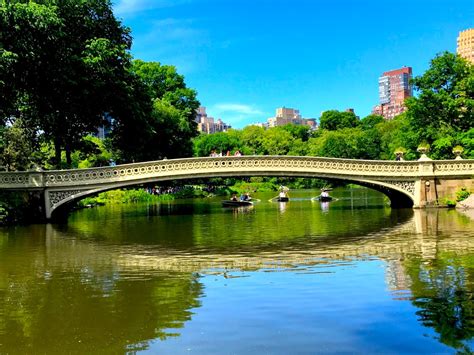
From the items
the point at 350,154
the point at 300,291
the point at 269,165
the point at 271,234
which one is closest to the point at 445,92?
the point at 269,165

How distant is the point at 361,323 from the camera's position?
22.8 feet

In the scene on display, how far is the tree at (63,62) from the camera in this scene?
24.8m

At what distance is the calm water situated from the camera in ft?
21.2

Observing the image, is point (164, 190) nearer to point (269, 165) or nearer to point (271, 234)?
point (269, 165)

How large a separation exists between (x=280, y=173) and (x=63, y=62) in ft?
40.8

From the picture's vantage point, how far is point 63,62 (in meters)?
27.6

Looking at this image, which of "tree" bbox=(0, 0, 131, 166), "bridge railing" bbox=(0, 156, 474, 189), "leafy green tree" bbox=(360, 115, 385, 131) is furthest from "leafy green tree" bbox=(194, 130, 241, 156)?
"bridge railing" bbox=(0, 156, 474, 189)

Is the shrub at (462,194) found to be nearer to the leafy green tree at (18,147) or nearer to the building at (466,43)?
the leafy green tree at (18,147)

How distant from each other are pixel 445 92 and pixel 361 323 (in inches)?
1153

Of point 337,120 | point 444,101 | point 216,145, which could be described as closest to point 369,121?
point 337,120

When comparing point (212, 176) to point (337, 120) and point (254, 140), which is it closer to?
point (254, 140)

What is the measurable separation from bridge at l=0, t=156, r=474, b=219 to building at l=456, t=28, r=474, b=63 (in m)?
123

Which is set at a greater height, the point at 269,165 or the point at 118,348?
the point at 269,165

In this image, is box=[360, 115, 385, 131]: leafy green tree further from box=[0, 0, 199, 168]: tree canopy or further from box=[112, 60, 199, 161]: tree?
box=[0, 0, 199, 168]: tree canopy
